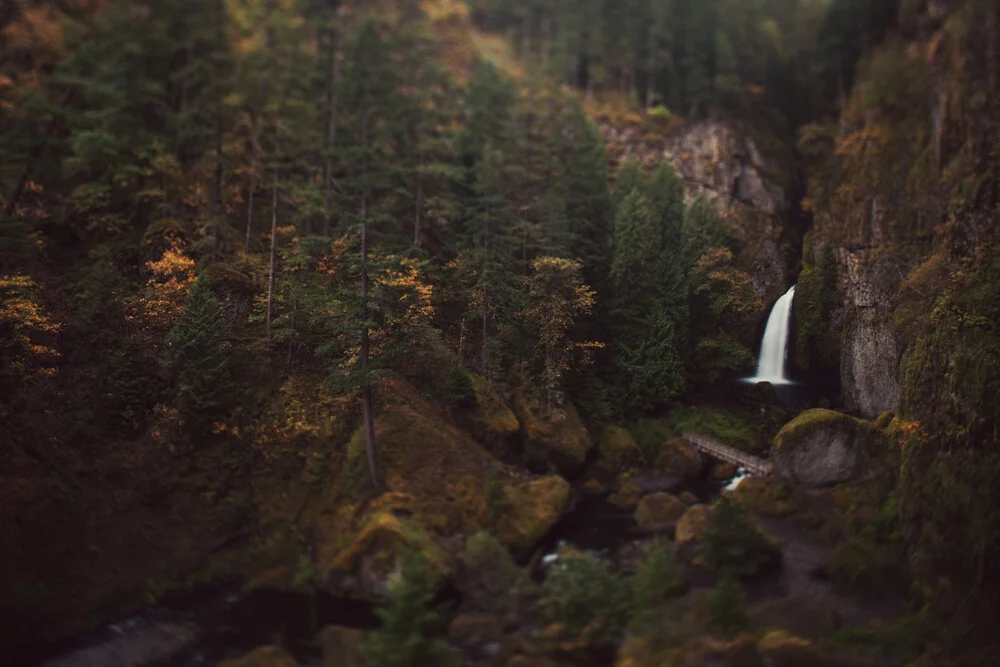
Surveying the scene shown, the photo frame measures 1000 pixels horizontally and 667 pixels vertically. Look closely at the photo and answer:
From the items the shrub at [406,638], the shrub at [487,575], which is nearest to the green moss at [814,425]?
the shrub at [487,575]

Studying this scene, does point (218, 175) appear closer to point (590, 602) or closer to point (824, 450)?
point (590, 602)

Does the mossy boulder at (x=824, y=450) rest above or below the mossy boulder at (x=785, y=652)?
above

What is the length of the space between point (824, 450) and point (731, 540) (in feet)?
28.1

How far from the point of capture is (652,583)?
57.4 ft

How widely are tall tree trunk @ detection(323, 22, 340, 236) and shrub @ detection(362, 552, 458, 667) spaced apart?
18.6 metres

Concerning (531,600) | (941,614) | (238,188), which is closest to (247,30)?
(238,188)

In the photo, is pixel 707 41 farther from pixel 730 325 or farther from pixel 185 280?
pixel 185 280

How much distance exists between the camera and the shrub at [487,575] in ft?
62.2

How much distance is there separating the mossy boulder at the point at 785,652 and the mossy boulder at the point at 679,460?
12337mm

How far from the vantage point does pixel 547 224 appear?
32406mm

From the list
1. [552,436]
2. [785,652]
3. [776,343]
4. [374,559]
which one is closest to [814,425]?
[776,343]

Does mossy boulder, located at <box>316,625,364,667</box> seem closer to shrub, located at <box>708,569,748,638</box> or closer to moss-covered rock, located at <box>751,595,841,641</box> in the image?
shrub, located at <box>708,569,748,638</box>

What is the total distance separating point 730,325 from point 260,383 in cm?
2447

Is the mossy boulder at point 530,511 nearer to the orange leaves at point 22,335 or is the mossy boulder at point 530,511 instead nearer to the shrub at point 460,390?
the shrub at point 460,390
